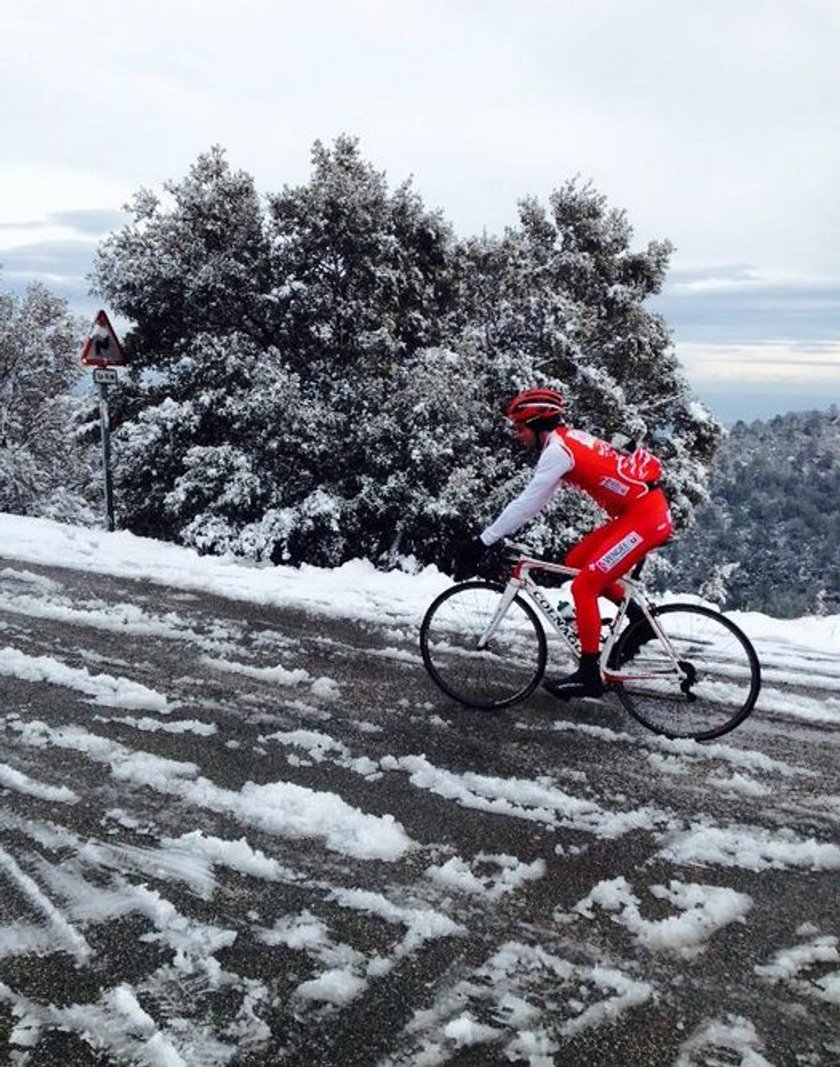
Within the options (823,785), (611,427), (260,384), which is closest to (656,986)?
(823,785)

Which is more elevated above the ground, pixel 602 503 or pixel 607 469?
pixel 607 469

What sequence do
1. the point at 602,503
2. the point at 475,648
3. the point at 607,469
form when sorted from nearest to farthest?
the point at 607,469
the point at 602,503
the point at 475,648

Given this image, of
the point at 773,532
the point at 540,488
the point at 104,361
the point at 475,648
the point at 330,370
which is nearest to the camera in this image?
the point at 540,488

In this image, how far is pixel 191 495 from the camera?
740 inches

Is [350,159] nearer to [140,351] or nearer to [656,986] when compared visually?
[140,351]

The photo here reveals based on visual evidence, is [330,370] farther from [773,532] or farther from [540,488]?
[773,532]

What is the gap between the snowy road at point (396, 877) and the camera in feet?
A: 9.24

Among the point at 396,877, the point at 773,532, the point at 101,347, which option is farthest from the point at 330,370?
the point at 773,532

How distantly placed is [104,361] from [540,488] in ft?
29.6

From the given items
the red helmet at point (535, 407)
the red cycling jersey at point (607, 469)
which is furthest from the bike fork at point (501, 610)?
the red helmet at point (535, 407)

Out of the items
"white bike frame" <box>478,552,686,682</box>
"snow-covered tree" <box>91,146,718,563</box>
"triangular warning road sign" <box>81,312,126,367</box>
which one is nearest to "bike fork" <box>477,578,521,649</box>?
"white bike frame" <box>478,552,686,682</box>

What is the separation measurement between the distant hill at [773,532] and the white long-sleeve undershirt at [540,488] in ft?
343

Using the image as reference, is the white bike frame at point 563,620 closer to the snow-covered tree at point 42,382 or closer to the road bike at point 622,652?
the road bike at point 622,652

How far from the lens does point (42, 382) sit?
29125 millimetres
